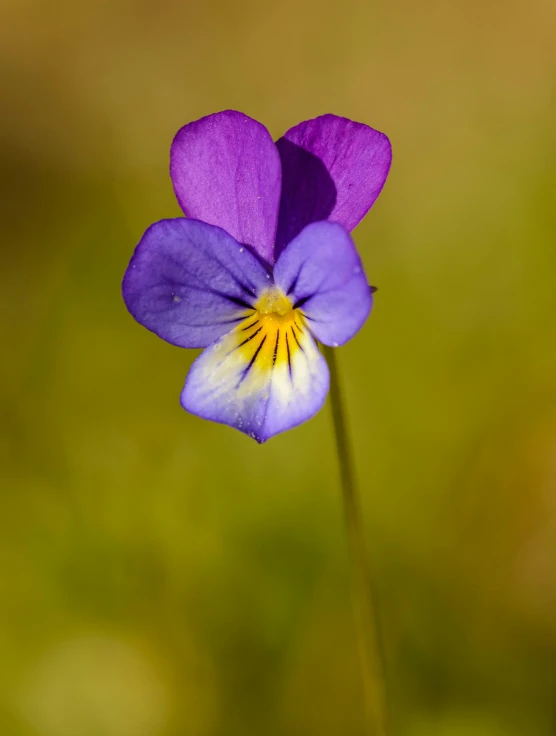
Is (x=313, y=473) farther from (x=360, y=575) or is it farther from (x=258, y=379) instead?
(x=258, y=379)

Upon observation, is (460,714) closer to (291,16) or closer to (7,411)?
(7,411)

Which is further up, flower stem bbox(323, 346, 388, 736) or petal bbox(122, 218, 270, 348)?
petal bbox(122, 218, 270, 348)

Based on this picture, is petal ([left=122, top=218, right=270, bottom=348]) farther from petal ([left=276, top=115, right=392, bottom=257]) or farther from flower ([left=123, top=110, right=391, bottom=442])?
petal ([left=276, top=115, right=392, bottom=257])

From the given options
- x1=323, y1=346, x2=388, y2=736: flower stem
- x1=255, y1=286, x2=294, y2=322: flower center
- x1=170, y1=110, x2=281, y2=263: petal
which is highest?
x1=170, y1=110, x2=281, y2=263: petal

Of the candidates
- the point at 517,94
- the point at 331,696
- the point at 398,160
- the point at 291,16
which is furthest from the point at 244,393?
the point at 291,16

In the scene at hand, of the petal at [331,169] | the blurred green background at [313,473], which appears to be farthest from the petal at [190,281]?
the blurred green background at [313,473]

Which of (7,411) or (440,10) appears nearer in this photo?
(7,411)

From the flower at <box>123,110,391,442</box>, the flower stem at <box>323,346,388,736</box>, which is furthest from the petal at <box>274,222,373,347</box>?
the flower stem at <box>323,346,388,736</box>
